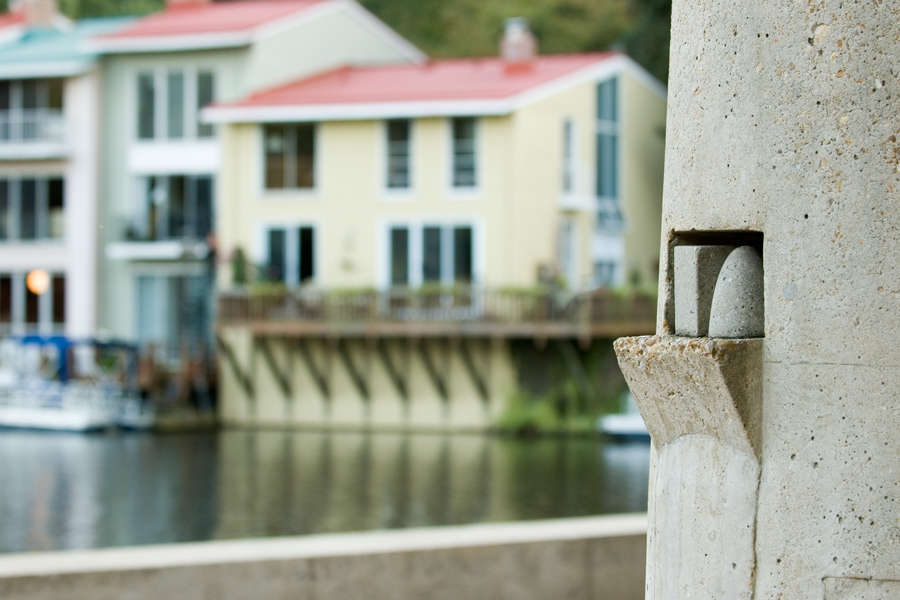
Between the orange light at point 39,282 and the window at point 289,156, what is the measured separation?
8017mm

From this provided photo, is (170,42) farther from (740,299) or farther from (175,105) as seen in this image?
(740,299)

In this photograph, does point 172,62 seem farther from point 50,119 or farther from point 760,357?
point 760,357

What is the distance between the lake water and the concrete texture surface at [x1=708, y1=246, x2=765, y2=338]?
60.6 feet

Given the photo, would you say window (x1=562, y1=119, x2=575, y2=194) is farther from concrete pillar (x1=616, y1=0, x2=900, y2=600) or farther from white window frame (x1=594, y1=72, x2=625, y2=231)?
concrete pillar (x1=616, y1=0, x2=900, y2=600)

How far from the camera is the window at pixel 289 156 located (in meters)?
44.0

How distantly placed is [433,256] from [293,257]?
12.9 ft

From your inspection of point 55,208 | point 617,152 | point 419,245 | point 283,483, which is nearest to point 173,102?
point 55,208

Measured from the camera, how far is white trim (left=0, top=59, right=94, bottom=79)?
46969 mm

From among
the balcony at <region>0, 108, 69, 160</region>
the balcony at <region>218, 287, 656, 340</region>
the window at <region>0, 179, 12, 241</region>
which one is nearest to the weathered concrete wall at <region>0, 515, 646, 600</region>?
the balcony at <region>218, 287, 656, 340</region>

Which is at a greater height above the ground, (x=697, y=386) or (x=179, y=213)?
(x=179, y=213)

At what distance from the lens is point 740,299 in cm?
410

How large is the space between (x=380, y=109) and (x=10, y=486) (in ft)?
53.0

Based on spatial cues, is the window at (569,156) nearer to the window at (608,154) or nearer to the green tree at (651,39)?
the window at (608,154)

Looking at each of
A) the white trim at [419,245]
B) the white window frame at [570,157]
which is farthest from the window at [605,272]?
the white trim at [419,245]
